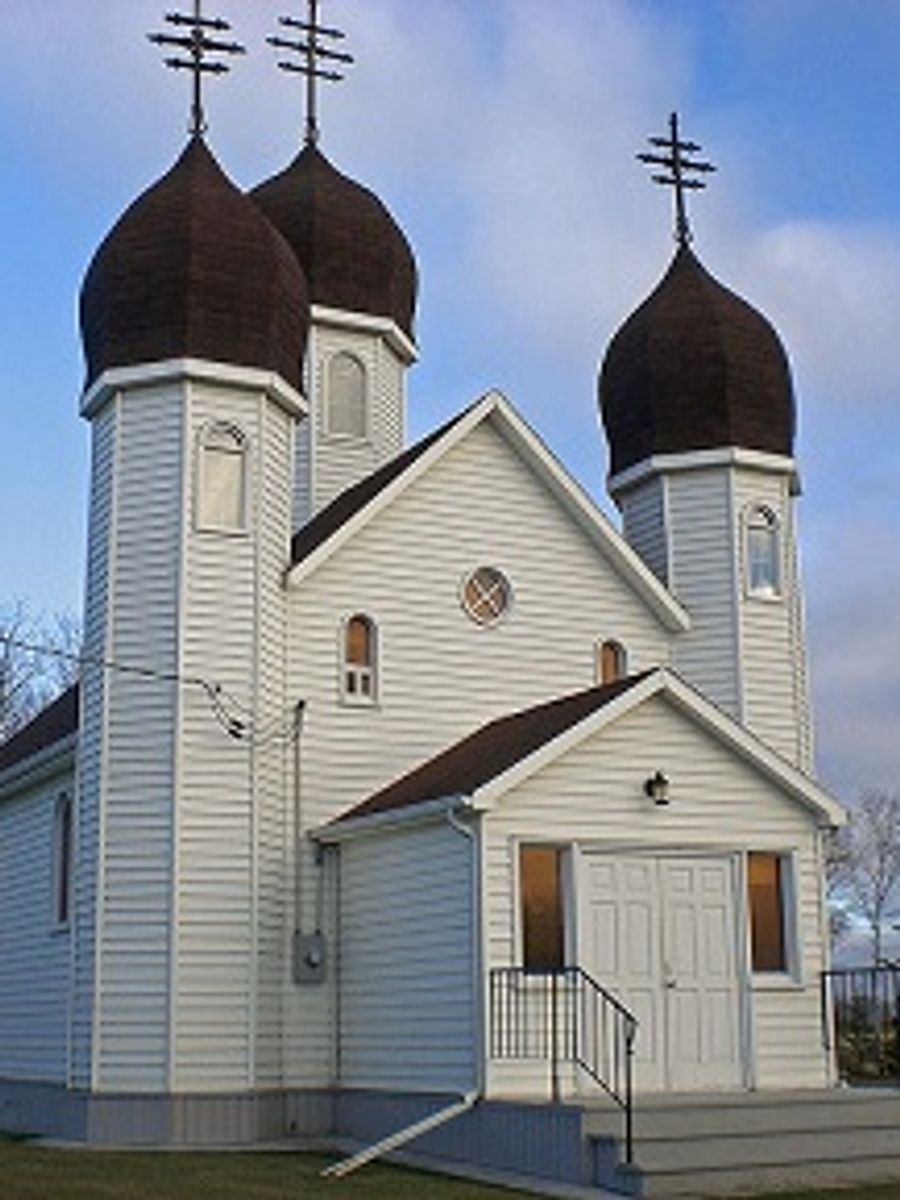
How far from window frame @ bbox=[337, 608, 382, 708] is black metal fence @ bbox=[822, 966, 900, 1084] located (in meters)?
5.71

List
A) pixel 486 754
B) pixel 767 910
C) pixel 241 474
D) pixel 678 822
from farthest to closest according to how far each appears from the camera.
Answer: pixel 241 474, pixel 767 910, pixel 486 754, pixel 678 822

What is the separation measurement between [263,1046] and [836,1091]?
5590 millimetres

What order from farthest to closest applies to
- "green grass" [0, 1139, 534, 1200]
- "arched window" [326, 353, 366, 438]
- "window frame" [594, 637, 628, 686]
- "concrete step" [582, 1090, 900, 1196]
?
"arched window" [326, 353, 366, 438], "window frame" [594, 637, 628, 686], "concrete step" [582, 1090, 900, 1196], "green grass" [0, 1139, 534, 1200]

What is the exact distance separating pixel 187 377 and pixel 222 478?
3.70ft

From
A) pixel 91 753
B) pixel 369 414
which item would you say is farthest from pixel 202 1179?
pixel 369 414

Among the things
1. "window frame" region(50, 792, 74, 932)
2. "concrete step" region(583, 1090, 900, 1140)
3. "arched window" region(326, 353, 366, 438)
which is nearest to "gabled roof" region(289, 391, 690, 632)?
"arched window" region(326, 353, 366, 438)

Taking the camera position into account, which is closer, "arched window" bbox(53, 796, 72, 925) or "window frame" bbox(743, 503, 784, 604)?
"arched window" bbox(53, 796, 72, 925)

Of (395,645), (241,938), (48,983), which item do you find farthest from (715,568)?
(48,983)

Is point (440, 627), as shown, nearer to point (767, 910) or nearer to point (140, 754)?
point (140, 754)

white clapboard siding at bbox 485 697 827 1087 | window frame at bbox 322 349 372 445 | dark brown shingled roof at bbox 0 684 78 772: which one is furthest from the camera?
window frame at bbox 322 349 372 445

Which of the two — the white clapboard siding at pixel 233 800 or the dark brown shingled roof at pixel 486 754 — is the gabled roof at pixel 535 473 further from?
the dark brown shingled roof at pixel 486 754

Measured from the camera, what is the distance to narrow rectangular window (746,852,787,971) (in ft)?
57.8

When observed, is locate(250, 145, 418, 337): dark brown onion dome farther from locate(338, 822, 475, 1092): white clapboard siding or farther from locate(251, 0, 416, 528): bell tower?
locate(338, 822, 475, 1092): white clapboard siding

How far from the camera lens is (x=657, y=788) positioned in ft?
55.9
